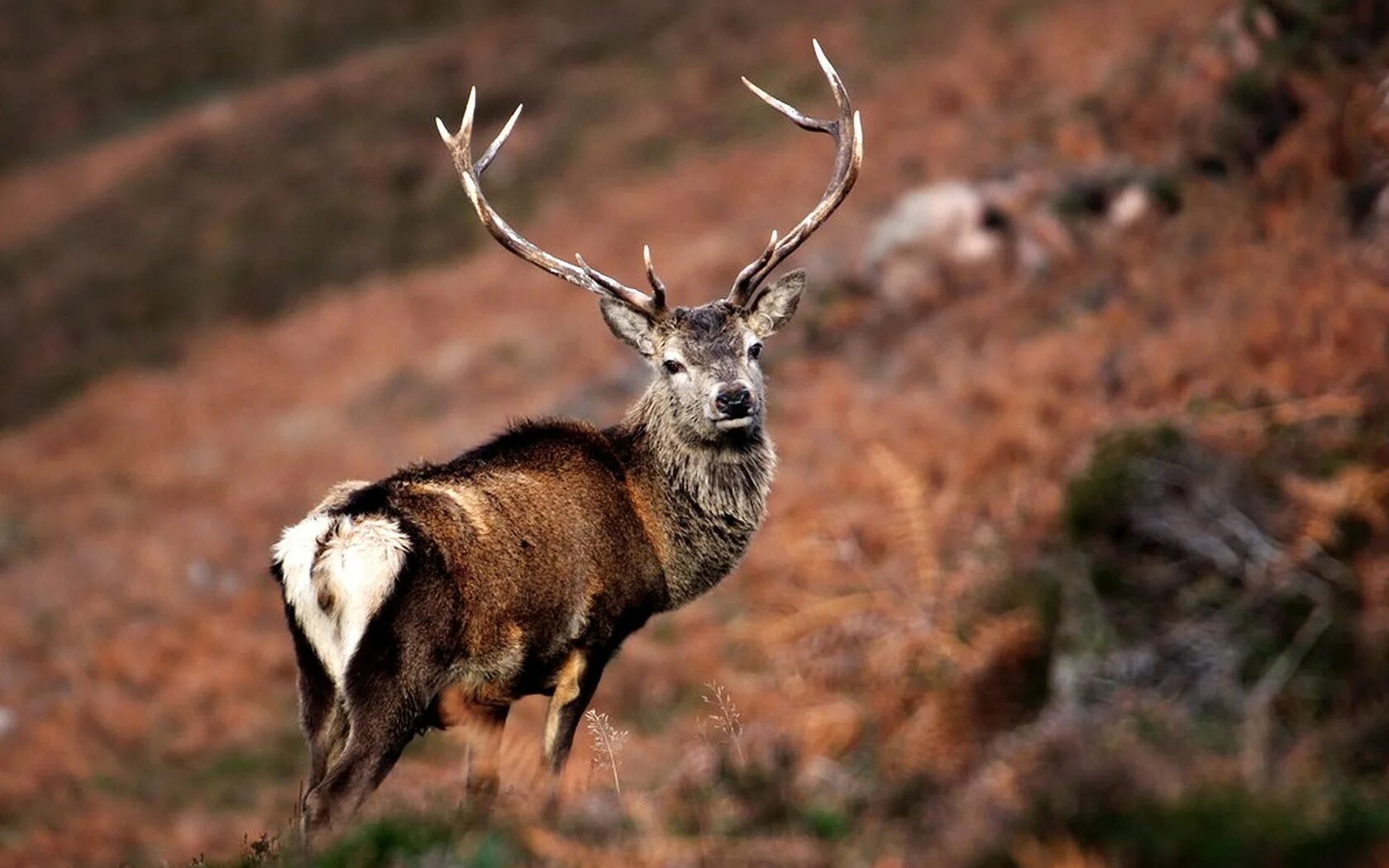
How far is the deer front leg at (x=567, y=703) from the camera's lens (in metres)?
6.71

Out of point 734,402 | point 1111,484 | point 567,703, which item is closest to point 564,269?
point 734,402

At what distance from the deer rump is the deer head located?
72 cm

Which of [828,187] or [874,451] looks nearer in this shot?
[828,187]

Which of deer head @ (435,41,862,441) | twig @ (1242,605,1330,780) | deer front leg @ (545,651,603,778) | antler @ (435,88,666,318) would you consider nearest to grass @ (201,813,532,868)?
deer front leg @ (545,651,603,778)

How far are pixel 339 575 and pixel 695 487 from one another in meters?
2.47

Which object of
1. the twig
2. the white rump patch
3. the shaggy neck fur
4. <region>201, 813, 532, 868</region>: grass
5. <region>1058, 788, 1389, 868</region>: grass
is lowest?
<region>1058, 788, 1389, 868</region>: grass

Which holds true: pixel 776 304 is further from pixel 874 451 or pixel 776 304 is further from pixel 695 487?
pixel 874 451

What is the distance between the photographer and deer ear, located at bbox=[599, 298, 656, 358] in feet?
27.7

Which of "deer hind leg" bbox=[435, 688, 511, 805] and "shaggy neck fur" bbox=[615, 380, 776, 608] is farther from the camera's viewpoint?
"shaggy neck fur" bbox=[615, 380, 776, 608]

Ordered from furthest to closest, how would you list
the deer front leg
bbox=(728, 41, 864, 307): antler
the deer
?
bbox=(728, 41, 864, 307): antler, the deer front leg, the deer

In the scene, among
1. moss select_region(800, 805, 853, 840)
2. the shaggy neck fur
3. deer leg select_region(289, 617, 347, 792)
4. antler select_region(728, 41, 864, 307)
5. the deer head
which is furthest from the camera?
antler select_region(728, 41, 864, 307)

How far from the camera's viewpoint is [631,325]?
8.50 m

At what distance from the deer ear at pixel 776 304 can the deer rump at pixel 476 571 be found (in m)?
1.55

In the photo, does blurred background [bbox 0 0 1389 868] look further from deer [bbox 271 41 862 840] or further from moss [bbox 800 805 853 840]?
deer [bbox 271 41 862 840]
